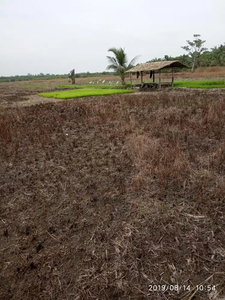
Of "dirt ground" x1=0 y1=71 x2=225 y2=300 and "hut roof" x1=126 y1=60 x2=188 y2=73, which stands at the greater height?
"hut roof" x1=126 y1=60 x2=188 y2=73

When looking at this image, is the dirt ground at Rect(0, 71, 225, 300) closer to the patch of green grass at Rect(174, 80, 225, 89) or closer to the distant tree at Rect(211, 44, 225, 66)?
the patch of green grass at Rect(174, 80, 225, 89)

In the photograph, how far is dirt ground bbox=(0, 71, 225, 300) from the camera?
1.80 m

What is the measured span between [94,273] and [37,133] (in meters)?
5.07

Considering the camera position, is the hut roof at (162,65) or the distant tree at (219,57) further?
the distant tree at (219,57)

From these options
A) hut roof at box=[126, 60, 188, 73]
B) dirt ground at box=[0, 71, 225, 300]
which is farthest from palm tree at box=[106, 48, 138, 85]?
dirt ground at box=[0, 71, 225, 300]

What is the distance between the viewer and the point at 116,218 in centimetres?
254

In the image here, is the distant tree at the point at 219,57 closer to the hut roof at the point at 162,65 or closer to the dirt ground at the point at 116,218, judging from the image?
the hut roof at the point at 162,65

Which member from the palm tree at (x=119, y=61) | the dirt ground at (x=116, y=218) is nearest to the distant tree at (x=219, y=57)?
the palm tree at (x=119, y=61)

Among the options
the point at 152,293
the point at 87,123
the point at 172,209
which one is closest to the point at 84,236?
the point at 152,293

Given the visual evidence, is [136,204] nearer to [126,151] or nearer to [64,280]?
[64,280]

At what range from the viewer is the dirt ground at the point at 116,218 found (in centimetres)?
180

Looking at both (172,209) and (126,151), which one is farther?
(126,151)

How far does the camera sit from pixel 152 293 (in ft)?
5.58

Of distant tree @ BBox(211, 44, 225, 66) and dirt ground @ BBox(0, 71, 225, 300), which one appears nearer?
dirt ground @ BBox(0, 71, 225, 300)
